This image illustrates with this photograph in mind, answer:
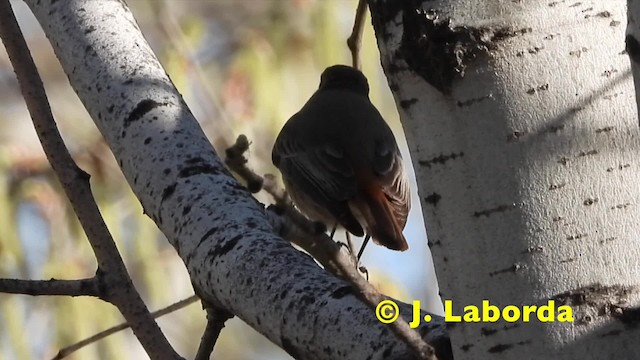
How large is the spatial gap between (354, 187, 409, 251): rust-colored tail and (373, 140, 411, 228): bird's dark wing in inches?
0.9

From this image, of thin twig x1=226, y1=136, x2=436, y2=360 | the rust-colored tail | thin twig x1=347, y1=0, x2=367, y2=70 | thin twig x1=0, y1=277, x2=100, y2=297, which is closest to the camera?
thin twig x1=226, y1=136, x2=436, y2=360

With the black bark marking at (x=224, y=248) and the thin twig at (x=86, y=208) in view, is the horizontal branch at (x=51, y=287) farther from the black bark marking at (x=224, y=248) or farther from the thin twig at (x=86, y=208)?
the black bark marking at (x=224, y=248)

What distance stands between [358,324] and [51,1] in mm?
974

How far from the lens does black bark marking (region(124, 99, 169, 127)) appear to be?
1706 mm

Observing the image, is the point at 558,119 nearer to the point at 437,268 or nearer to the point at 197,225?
the point at 437,268

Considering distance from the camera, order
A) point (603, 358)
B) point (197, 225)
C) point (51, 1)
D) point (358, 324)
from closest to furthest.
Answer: point (603, 358) → point (358, 324) → point (197, 225) → point (51, 1)

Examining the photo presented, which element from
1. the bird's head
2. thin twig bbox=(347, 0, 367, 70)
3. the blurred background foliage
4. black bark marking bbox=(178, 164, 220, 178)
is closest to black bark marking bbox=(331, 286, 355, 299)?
black bark marking bbox=(178, 164, 220, 178)

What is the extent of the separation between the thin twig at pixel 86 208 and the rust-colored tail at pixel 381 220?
118 centimetres

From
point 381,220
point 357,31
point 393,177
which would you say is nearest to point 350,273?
point 357,31

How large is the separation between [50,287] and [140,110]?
36 cm

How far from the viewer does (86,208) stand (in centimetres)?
162

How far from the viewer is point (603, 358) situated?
1043 mm

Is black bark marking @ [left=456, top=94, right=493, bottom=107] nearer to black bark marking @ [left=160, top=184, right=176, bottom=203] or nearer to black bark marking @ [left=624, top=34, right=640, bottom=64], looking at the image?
black bark marking @ [left=624, top=34, right=640, bottom=64]

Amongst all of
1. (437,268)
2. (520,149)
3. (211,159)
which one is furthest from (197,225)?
(520,149)
